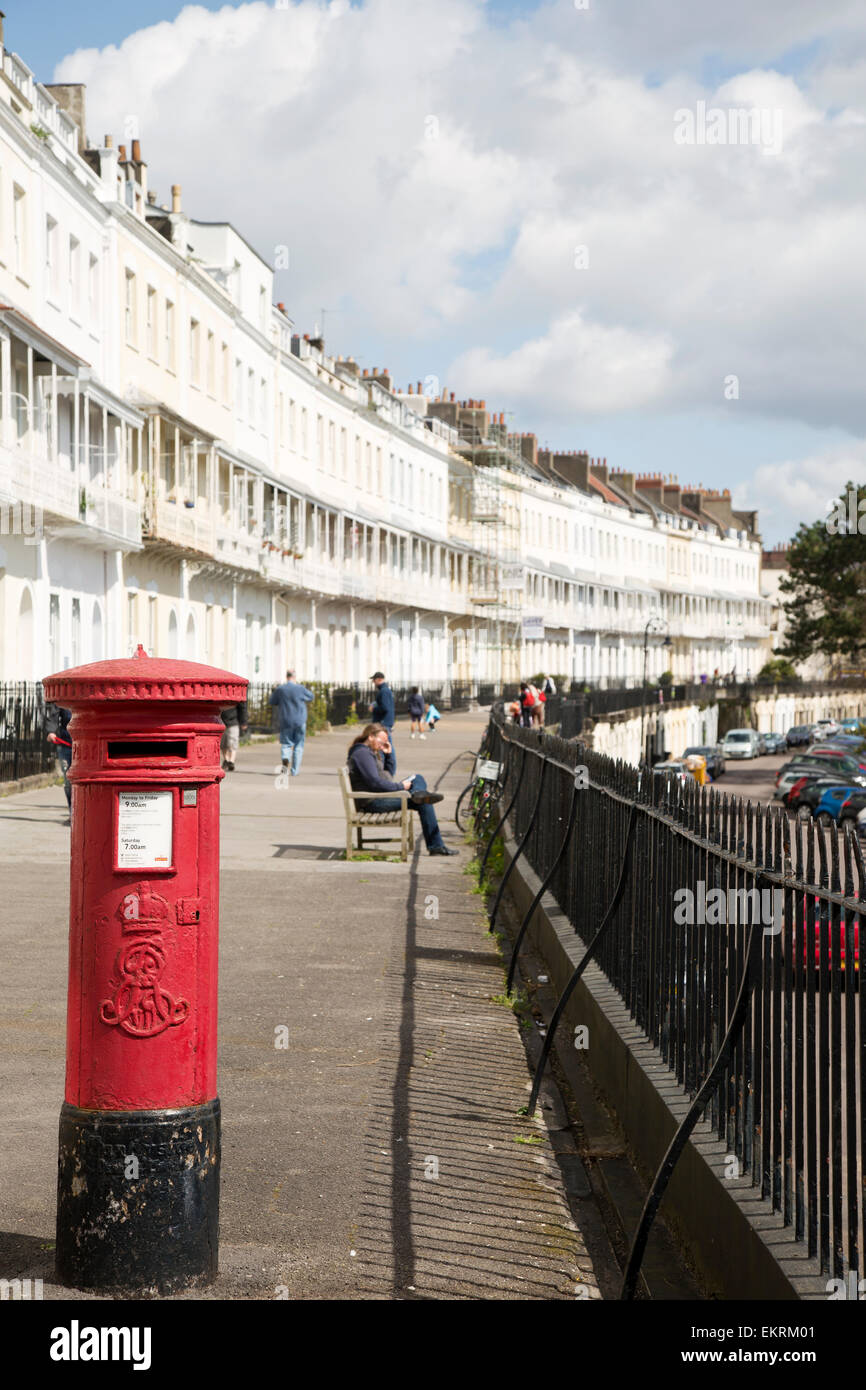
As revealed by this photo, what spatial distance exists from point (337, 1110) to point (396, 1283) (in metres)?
1.77

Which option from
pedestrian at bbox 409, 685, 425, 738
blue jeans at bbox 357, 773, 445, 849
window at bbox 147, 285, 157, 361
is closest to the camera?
blue jeans at bbox 357, 773, 445, 849

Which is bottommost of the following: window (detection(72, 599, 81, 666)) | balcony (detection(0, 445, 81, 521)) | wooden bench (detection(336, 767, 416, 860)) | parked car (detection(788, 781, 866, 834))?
parked car (detection(788, 781, 866, 834))

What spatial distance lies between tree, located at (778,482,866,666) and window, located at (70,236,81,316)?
229ft

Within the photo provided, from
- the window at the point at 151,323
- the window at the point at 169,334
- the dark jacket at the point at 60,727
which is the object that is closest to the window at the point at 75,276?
the window at the point at 151,323

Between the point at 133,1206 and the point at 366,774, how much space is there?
10761mm

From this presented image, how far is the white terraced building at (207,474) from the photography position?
29.4 metres

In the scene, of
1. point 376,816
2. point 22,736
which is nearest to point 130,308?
point 22,736

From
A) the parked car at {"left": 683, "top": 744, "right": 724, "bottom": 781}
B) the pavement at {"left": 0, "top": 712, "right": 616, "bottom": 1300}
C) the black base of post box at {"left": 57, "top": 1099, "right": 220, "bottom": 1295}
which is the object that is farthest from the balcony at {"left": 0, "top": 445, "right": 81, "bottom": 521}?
the parked car at {"left": 683, "top": 744, "right": 724, "bottom": 781}

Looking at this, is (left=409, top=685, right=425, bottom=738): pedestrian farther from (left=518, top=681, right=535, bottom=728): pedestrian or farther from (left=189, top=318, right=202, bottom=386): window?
(left=189, top=318, right=202, bottom=386): window

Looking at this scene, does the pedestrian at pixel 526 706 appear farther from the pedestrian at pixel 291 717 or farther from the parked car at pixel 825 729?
the parked car at pixel 825 729

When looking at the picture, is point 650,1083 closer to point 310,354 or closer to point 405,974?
point 405,974

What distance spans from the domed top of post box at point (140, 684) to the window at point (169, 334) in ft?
119

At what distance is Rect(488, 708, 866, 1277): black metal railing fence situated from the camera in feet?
13.0

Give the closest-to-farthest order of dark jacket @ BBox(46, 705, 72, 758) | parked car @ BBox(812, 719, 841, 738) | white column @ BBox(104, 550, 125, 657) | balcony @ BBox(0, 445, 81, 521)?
1. dark jacket @ BBox(46, 705, 72, 758)
2. balcony @ BBox(0, 445, 81, 521)
3. white column @ BBox(104, 550, 125, 657)
4. parked car @ BBox(812, 719, 841, 738)
